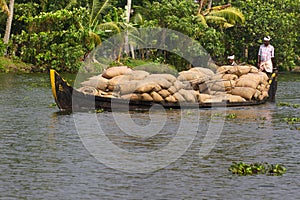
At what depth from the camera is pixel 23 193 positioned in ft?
33.3

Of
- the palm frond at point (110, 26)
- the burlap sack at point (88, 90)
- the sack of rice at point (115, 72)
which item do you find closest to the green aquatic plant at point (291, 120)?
the sack of rice at point (115, 72)

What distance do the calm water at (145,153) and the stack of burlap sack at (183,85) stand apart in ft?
2.25

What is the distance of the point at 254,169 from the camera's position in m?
11.6

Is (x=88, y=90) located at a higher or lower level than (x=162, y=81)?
lower

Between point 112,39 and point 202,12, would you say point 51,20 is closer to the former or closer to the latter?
point 112,39

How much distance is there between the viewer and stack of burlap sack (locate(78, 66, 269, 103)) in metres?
20.5

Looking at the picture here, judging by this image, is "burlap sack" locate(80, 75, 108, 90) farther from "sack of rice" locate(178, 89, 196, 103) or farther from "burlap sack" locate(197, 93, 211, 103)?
"burlap sack" locate(197, 93, 211, 103)

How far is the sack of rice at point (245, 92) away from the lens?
892 inches

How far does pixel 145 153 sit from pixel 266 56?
11.9 metres

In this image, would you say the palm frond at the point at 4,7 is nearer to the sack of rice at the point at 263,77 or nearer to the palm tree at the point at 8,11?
the palm tree at the point at 8,11

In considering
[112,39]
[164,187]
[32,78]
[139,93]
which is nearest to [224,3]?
[112,39]

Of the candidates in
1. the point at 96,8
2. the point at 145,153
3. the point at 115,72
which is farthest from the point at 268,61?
the point at 96,8

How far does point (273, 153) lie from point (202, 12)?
112ft

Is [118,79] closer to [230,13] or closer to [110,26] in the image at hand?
[110,26]
